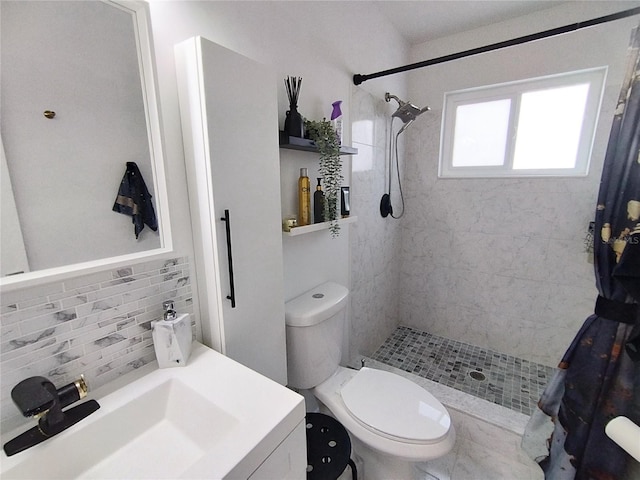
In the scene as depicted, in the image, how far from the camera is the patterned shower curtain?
Result: 1.02 m

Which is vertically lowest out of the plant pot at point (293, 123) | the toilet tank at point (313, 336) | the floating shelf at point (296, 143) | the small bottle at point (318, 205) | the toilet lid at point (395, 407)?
the toilet lid at point (395, 407)

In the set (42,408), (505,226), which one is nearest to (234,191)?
(42,408)

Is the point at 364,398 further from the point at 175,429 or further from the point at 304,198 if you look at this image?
the point at 304,198

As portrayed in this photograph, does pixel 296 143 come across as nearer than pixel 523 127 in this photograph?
Yes

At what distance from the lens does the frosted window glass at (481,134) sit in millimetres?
2193

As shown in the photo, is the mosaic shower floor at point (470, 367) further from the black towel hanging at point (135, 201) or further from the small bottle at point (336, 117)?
the black towel hanging at point (135, 201)

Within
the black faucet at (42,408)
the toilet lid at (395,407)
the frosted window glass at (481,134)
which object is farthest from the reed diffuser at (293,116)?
the frosted window glass at (481,134)

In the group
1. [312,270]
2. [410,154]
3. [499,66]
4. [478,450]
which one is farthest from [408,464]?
[499,66]

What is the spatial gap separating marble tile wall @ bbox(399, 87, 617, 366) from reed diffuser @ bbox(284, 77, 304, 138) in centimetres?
146

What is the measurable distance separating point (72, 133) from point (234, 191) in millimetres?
431

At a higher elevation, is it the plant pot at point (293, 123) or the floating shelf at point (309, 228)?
the plant pot at point (293, 123)

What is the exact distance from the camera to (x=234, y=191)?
0.97m

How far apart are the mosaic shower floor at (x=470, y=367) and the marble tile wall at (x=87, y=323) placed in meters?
1.75

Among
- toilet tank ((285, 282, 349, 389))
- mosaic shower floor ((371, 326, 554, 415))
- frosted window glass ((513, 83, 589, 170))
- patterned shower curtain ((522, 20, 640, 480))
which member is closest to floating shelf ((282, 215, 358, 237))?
toilet tank ((285, 282, 349, 389))
